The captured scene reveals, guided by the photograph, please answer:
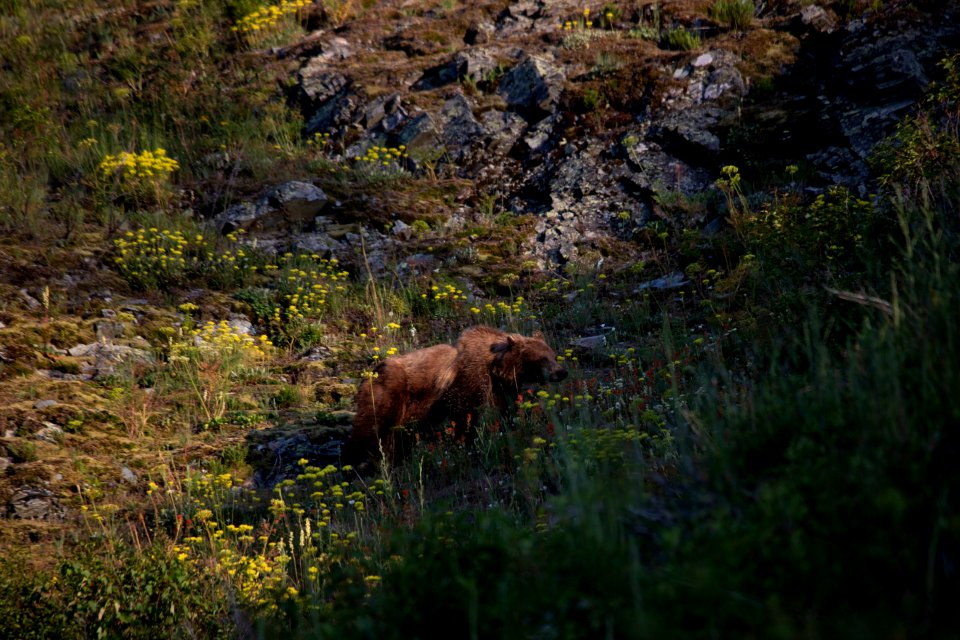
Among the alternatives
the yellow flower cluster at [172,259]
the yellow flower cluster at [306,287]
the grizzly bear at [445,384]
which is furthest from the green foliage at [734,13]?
the yellow flower cluster at [172,259]

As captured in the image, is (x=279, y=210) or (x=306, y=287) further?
(x=279, y=210)

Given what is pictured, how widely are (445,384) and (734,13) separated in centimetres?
1146

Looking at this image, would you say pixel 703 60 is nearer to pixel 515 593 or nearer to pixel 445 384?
pixel 445 384

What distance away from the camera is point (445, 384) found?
6.99 m

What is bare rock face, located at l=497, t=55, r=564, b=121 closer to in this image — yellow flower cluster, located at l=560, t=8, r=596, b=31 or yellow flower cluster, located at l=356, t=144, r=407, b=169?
yellow flower cluster, located at l=560, t=8, r=596, b=31

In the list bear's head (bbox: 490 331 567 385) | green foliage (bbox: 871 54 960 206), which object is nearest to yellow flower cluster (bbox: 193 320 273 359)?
bear's head (bbox: 490 331 567 385)

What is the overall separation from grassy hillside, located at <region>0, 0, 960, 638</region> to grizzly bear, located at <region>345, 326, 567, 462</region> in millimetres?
281

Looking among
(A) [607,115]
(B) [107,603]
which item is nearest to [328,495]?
(B) [107,603]

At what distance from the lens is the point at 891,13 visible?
11828 millimetres

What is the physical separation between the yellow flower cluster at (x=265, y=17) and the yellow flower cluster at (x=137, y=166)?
280 inches

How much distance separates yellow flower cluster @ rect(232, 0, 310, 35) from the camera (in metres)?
16.8

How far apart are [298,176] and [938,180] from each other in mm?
10131

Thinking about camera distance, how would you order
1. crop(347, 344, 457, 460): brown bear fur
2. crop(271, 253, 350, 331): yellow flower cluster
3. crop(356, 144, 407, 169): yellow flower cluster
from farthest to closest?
crop(356, 144, 407, 169): yellow flower cluster < crop(271, 253, 350, 331): yellow flower cluster < crop(347, 344, 457, 460): brown bear fur

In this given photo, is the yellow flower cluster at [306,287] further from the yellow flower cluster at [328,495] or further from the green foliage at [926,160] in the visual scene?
the green foliage at [926,160]
